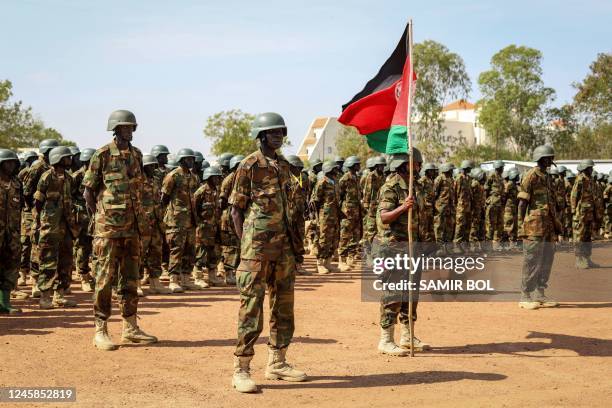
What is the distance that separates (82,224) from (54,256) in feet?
6.32

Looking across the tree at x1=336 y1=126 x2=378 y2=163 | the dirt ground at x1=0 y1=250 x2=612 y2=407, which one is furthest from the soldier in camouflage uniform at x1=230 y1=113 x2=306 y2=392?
the tree at x1=336 y1=126 x2=378 y2=163

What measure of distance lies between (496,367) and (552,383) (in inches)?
28.1

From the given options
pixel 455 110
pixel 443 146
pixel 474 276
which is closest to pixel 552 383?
pixel 474 276

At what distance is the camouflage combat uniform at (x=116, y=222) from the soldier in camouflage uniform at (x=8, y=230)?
241cm

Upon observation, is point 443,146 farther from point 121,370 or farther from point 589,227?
point 121,370

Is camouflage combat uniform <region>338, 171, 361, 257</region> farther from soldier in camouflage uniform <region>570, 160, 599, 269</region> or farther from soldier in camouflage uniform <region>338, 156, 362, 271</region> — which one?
soldier in camouflage uniform <region>570, 160, 599, 269</region>

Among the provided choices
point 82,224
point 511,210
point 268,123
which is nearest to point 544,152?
point 268,123

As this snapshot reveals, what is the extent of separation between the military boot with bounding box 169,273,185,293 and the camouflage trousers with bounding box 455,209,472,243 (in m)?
8.74

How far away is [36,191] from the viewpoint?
10.4m

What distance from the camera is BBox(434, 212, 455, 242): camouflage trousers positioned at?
17859mm

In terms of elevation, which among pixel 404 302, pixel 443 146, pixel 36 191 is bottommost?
pixel 404 302

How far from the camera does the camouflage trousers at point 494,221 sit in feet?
67.5

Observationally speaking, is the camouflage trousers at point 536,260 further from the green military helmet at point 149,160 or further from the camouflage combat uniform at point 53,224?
the camouflage combat uniform at point 53,224

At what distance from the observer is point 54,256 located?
33.5ft
